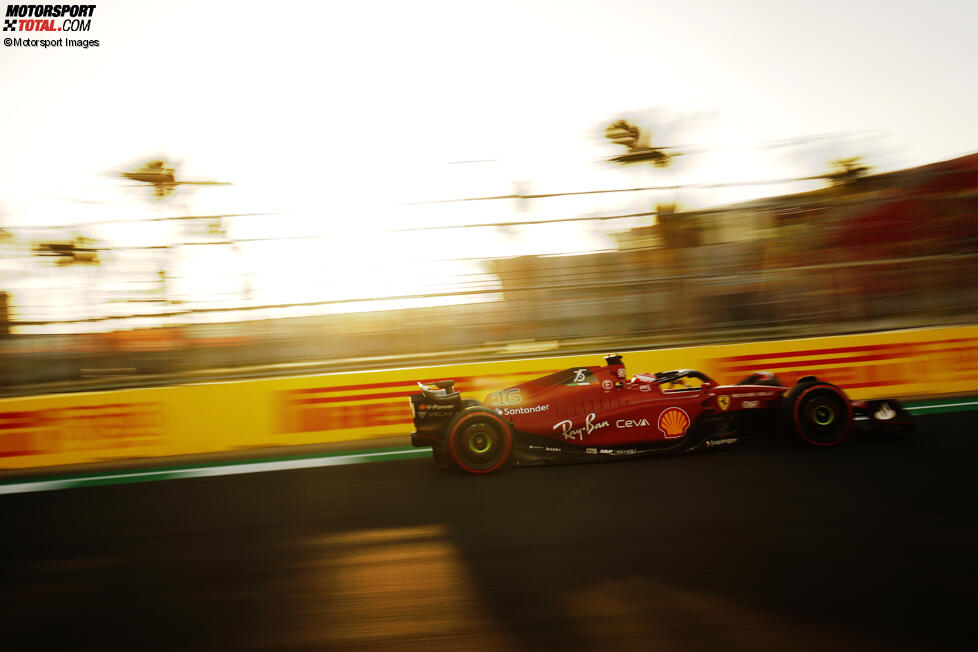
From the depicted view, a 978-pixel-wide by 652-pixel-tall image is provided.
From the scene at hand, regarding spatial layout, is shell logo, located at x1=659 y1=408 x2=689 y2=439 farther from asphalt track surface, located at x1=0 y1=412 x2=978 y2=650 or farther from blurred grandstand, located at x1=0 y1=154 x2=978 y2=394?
blurred grandstand, located at x1=0 y1=154 x2=978 y2=394

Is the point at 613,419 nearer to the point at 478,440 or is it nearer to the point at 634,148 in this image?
the point at 478,440

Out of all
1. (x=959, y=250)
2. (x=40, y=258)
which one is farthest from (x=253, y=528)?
(x=959, y=250)

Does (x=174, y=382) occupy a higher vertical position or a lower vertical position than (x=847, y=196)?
lower

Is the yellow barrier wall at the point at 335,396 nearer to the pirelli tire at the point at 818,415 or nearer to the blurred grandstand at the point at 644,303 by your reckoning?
the blurred grandstand at the point at 644,303

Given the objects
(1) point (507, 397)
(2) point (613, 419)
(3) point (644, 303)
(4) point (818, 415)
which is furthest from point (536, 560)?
(3) point (644, 303)

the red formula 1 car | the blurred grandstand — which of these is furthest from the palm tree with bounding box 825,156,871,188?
the red formula 1 car

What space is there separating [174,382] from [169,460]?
0.99 meters

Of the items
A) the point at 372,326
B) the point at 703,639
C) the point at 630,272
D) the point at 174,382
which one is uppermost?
the point at 630,272

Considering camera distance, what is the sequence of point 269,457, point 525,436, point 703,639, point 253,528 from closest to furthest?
point 703,639 < point 253,528 < point 525,436 < point 269,457

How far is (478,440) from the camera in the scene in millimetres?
5688

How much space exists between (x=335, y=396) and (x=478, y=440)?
2773 millimetres

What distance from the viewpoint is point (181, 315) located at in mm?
8250

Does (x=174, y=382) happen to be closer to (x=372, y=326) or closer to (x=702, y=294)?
(x=372, y=326)

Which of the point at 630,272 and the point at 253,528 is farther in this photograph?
the point at 630,272
